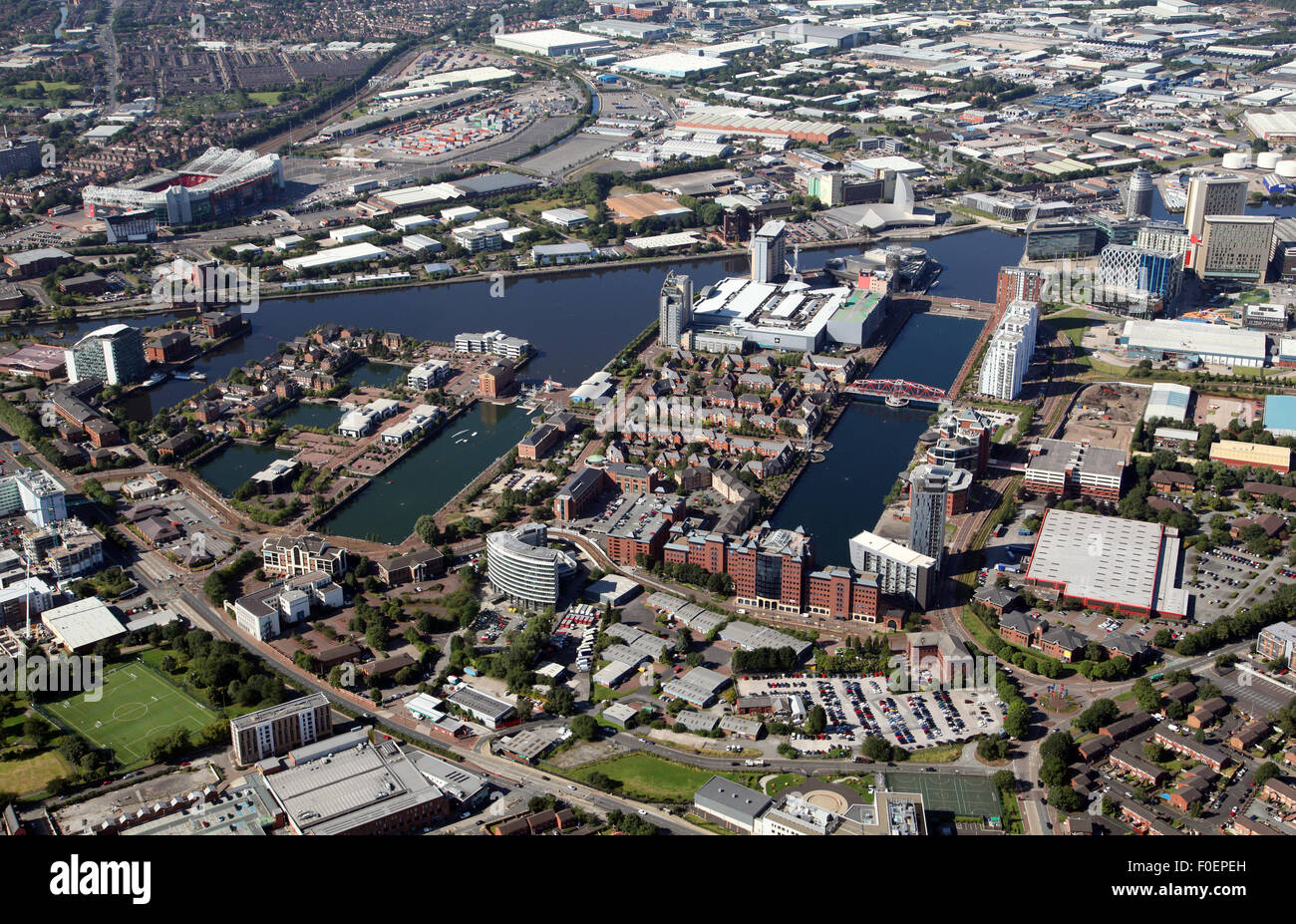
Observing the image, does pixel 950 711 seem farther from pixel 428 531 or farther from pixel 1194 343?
pixel 1194 343

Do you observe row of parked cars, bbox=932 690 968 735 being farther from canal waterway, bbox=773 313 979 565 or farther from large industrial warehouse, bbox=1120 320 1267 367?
large industrial warehouse, bbox=1120 320 1267 367

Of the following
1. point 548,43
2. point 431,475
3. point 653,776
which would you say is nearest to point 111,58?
point 548,43

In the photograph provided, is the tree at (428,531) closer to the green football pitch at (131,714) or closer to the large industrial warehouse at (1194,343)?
the green football pitch at (131,714)

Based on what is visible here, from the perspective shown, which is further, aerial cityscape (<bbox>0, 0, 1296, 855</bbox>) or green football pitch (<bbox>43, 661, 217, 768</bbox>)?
green football pitch (<bbox>43, 661, 217, 768</bbox>)

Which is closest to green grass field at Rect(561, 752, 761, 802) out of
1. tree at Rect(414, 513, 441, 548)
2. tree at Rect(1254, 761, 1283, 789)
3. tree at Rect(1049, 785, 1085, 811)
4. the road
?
tree at Rect(1049, 785, 1085, 811)

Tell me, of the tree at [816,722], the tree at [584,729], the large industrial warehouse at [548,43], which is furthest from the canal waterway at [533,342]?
the large industrial warehouse at [548,43]
